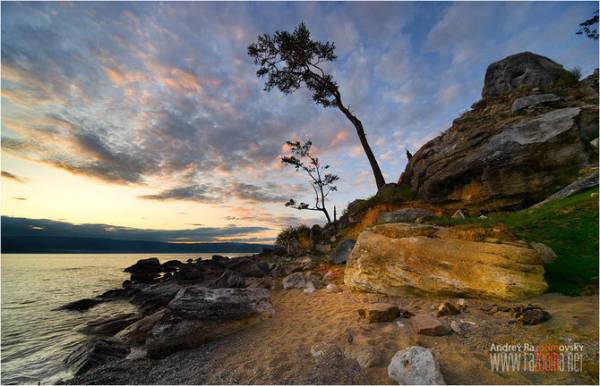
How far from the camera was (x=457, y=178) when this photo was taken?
1466 centimetres

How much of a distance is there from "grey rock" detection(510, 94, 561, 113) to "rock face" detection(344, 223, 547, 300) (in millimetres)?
11447

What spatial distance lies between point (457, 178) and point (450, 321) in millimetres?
11333

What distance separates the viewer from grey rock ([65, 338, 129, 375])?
662 cm

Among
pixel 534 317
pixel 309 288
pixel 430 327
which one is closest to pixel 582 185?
pixel 534 317

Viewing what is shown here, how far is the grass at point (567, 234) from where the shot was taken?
19.8 feet

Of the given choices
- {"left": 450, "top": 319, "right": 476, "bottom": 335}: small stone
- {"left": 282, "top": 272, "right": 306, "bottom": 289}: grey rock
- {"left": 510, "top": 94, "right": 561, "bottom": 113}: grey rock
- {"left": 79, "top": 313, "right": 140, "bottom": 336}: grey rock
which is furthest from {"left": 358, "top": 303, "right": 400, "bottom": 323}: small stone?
{"left": 510, "top": 94, "right": 561, "bottom": 113}: grey rock

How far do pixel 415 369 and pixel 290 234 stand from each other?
2420cm

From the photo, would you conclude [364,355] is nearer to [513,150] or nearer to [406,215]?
[406,215]

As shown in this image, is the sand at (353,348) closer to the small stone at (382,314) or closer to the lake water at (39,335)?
the small stone at (382,314)

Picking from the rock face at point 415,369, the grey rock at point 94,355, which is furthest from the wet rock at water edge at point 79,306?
the rock face at point 415,369

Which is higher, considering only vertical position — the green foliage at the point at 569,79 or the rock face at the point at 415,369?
the green foliage at the point at 569,79

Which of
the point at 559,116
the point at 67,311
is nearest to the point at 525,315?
the point at 559,116

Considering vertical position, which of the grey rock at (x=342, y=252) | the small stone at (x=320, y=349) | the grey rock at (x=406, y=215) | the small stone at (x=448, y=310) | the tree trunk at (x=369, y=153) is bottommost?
the small stone at (x=320, y=349)

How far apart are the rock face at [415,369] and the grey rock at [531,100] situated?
1674 centimetres
